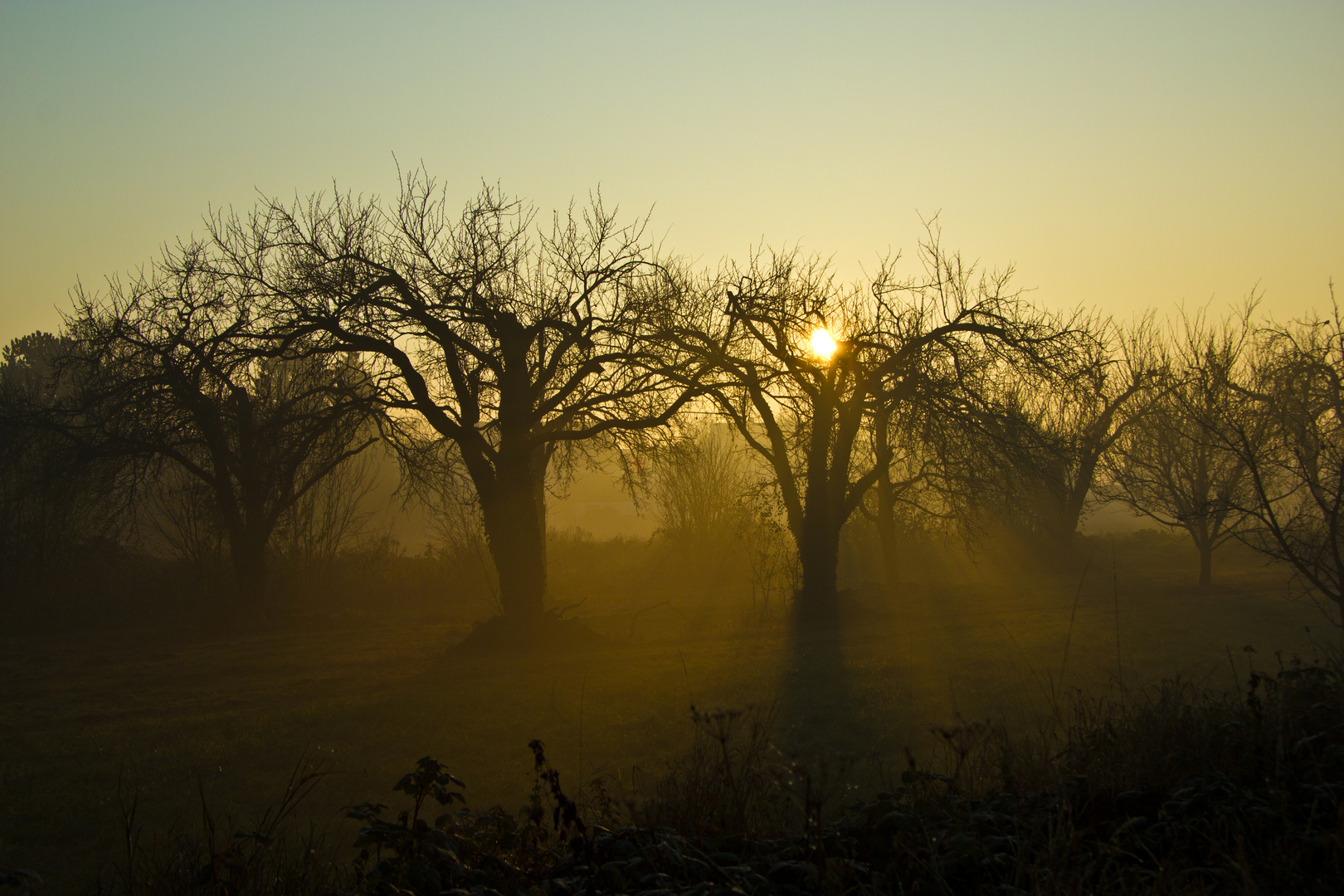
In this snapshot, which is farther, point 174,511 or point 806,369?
point 174,511

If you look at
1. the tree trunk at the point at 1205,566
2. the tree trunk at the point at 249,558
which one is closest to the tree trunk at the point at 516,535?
the tree trunk at the point at 249,558

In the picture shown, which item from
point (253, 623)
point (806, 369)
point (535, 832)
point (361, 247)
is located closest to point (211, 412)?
point (361, 247)

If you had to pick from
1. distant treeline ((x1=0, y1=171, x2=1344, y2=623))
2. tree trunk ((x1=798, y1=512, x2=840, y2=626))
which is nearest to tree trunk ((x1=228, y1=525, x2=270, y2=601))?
distant treeline ((x1=0, y1=171, x2=1344, y2=623))

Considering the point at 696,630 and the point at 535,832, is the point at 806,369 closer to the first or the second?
the point at 696,630

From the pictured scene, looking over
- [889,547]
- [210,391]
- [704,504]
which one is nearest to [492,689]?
[210,391]

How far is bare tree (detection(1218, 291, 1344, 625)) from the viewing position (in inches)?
260

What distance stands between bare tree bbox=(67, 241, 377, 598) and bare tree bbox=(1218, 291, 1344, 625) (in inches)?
472

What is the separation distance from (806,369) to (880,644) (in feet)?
16.8

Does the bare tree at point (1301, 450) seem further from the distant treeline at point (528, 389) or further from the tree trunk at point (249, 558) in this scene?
the tree trunk at point (249, 558)

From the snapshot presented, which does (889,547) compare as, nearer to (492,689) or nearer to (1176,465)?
(1176,465)

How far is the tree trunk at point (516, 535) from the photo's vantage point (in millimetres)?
14008

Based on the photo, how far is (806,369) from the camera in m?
15.3

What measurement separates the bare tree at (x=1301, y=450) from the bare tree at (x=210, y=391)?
12.0 m

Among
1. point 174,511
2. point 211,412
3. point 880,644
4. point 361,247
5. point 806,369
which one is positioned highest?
point 361,247
